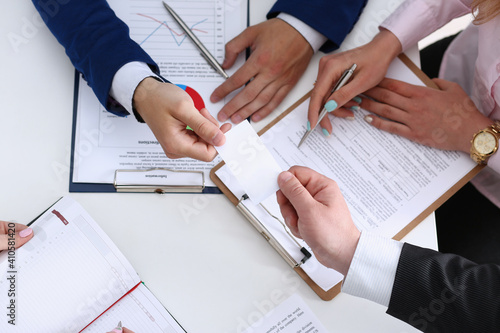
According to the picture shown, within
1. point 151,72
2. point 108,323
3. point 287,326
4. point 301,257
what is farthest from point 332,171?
point 108,323

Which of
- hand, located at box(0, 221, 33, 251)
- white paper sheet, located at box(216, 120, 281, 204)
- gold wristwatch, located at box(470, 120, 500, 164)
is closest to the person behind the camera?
white paper sheet, located at box(216, 120, 281, 204)

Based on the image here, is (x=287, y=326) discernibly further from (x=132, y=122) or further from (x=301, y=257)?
(x=132, y=122)

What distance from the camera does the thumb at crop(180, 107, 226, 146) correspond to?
80 centimetres

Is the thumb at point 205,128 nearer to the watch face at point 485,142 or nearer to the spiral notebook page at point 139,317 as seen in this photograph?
the spiral notebook page at point 139,317

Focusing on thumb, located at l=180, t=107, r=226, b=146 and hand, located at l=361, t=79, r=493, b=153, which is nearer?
thumb, located at l=180, t=107, r=226, b=146

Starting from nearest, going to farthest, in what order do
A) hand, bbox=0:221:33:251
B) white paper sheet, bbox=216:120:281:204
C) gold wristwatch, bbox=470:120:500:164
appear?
white paper sheet, bbox=216:120:281:204 → hand, bbox=0:221:33:251 → gold wristwatch, bbox=470:120:500:164

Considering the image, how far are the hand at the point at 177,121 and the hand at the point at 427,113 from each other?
38 centimetres

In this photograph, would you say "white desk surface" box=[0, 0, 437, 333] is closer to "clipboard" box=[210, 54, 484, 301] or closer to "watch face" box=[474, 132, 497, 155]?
"clipboard" box=[210, 54, 484, 301]

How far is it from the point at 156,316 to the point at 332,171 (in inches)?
18.1

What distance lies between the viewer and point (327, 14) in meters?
1.06

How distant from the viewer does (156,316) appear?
2.95 ft

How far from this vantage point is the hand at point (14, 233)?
88cm

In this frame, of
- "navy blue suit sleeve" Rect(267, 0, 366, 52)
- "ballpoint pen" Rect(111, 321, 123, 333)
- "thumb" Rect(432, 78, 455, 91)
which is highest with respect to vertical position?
"navy blue suit sleeve" Rect(267, 0, 366, 52)

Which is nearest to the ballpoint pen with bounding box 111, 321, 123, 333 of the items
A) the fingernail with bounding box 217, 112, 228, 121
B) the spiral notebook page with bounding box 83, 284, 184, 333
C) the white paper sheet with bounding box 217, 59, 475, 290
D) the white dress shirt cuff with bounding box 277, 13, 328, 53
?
the spiral notebook page with bounding box 83, 284, 184, 333
